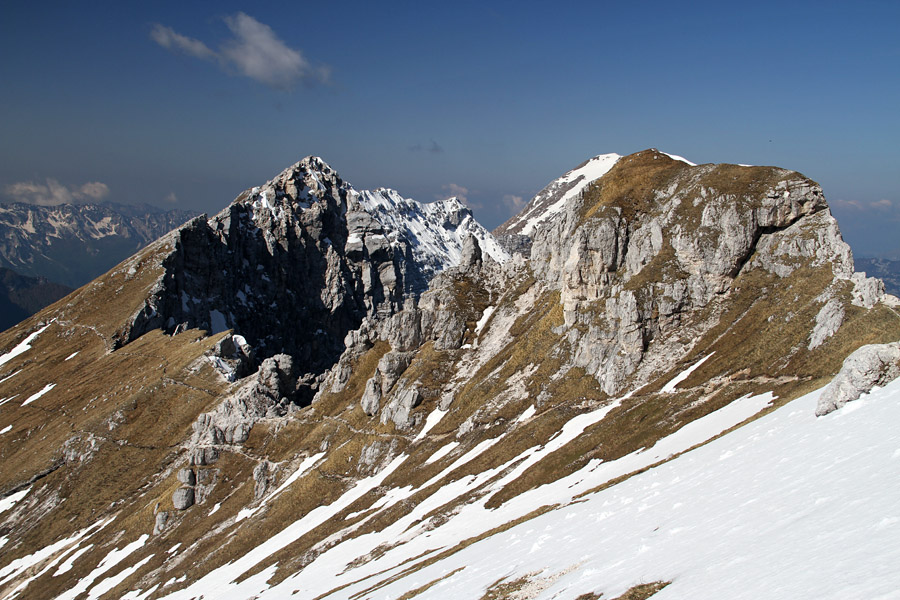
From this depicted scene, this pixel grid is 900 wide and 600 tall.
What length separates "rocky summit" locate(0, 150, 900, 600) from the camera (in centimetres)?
2122

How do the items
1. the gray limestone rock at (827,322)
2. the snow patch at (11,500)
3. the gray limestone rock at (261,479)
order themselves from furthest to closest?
the snow patch at (11,500) < the gray limestone rock at (261,479) < the gray limestone rock at (827,322)

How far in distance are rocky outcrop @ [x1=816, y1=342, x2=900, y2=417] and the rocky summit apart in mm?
138

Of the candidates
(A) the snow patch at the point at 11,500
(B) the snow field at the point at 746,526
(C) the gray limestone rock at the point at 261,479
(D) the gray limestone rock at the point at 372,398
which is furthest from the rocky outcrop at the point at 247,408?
(B) the snow field at the point at 746,526

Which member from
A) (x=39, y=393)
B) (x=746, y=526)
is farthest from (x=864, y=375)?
(x=39, y=393)

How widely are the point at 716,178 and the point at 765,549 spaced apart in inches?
2792

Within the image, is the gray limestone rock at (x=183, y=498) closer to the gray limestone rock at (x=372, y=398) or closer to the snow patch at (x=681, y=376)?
the gray limestone rock at (x=372, y=398)

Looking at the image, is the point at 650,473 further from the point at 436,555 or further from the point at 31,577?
the point at 31,577

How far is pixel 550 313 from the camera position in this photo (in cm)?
8562

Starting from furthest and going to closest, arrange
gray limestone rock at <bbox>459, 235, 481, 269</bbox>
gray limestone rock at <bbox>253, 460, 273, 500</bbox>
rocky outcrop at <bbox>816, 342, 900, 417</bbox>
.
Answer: gray limestone rock at <bbox>459, 235, 481, 269</bbox>
gray limestone rock at <bbox>253, 460, 273, 500</bbox>
rocky outcrop at <bbox>816, 342, 900, 417</bbox>

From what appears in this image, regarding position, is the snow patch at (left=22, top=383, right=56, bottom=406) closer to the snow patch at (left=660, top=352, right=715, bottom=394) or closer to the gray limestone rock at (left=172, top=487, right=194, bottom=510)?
the gray limestone rock at (left=172, top=487, right=194, bottom=510)

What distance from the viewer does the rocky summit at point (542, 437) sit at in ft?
69.6

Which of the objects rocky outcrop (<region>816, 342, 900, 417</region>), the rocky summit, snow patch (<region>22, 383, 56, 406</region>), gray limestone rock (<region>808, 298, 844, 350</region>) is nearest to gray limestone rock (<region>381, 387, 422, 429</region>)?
the rocky summit

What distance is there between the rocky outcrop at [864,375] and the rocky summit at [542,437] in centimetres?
14

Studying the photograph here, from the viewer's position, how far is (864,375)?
27.2 meters
